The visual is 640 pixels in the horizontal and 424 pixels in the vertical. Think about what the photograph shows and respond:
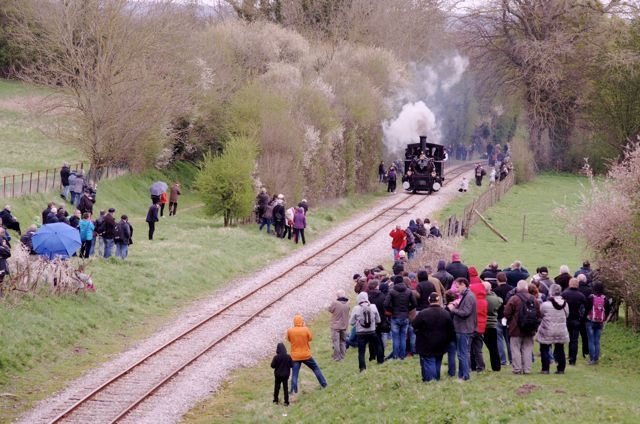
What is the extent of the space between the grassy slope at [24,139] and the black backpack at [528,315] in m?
29.2

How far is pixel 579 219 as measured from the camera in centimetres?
2411

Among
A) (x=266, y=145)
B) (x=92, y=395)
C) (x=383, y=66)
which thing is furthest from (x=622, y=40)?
(x=92, y=395)

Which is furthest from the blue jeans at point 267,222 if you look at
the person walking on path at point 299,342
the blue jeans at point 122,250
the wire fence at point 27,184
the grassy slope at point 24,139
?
the person walking on path at point 299,342

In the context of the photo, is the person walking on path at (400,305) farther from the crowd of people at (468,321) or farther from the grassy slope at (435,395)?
the grassy slope at (435,395)

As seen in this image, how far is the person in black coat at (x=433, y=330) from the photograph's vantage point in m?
15.8

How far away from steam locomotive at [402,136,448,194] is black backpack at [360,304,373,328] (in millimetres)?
34093

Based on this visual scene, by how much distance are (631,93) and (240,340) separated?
47428mm

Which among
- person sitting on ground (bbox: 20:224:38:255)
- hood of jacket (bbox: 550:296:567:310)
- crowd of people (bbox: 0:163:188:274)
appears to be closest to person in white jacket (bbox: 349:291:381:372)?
hood of jacket (bbox: 550:296:567:310)

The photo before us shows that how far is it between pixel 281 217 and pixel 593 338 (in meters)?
19.3

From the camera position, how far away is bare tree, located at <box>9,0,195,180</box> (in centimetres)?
4122

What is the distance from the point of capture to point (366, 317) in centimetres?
1844

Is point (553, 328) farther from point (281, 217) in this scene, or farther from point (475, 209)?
point (475, 209)

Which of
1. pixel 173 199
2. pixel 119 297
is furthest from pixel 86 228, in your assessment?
pixel 173 199

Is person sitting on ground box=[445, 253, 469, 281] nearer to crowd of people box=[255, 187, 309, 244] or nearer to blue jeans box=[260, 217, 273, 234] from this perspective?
crowd of people box=[255, 187, 309, 244]
